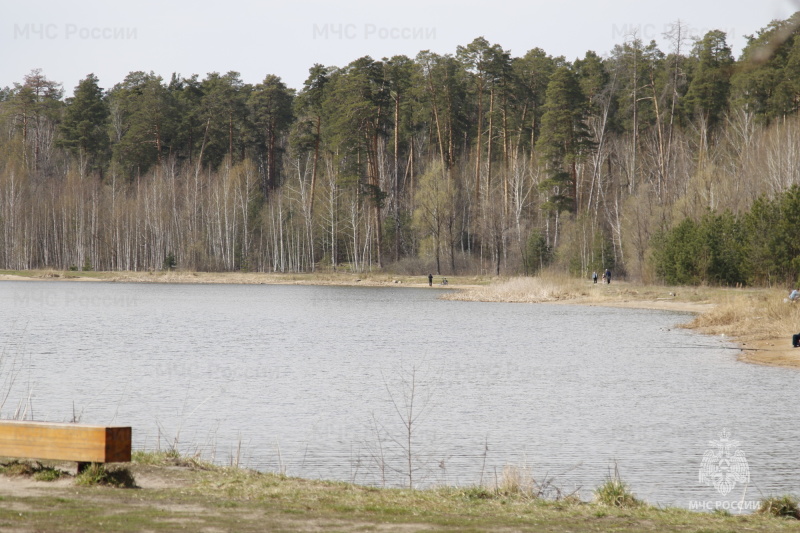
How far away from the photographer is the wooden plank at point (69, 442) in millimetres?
8820

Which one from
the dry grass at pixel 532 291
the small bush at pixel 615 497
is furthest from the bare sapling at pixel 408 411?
the dry grass at pixel 532 291

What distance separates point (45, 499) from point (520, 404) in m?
13.4

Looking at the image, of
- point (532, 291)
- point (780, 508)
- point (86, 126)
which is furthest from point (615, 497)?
point (86, 126)

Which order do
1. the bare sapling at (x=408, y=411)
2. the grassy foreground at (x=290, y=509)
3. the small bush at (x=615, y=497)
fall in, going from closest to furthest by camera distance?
the grassy foreground at (x=290, y=509)
the small bush at (x=615, y=497)
the bare sapling at (x=408, y=411)

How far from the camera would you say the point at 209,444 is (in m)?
14.6

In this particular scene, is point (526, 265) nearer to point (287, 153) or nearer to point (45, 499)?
point (287, 153)

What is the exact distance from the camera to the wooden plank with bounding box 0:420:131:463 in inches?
347

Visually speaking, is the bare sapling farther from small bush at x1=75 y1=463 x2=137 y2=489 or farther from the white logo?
the white logo

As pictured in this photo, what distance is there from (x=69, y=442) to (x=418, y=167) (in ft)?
255

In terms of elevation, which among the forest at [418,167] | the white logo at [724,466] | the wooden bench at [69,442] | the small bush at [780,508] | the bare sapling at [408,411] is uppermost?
the forest at [418,167]

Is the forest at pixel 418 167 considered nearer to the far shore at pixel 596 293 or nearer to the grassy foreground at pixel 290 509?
the far shore at pixel 596 293

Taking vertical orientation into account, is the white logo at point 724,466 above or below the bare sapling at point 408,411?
below

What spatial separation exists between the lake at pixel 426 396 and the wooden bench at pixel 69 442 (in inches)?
111

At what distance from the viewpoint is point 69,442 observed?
892 cm
